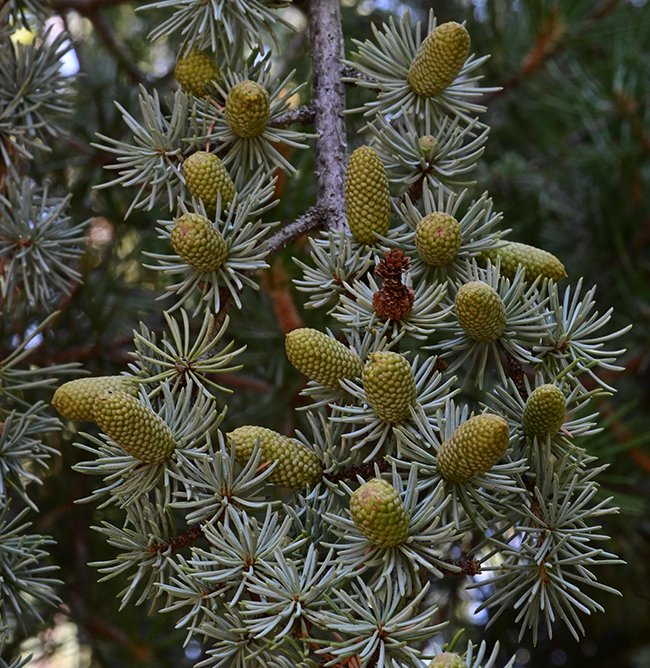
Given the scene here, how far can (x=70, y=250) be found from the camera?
71 centimetres

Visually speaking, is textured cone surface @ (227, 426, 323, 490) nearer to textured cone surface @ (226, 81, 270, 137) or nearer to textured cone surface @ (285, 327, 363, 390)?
textured cone surface @ (285, 327, 363, 390)

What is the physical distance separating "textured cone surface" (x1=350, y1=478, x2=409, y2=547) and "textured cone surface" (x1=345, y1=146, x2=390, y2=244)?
16 cm

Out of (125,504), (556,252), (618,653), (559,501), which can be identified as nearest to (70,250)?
(125,504)

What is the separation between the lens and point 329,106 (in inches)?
21.9

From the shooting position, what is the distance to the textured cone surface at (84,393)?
19.0 inches

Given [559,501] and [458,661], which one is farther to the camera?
[559,501]

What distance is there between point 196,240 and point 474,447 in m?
0.19

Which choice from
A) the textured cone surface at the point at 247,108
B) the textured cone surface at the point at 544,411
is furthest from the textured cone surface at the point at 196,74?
the textured cone surface at the point at 544,411

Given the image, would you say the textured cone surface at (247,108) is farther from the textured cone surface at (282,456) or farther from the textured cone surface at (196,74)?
the textured cone surface at (282,456)

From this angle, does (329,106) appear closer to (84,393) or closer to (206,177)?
(206,177)

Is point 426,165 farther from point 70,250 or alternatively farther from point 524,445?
point 70,250

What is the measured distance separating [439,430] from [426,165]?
178mm

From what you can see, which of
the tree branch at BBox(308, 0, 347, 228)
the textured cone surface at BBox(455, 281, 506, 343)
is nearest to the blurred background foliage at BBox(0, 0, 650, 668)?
the tree branch at BBox(308, 0, 347, 228)

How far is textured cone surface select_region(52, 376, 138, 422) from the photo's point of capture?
1.59ft
